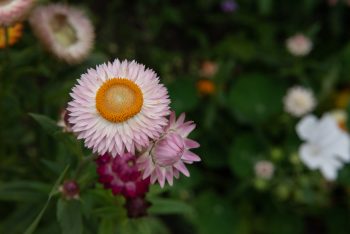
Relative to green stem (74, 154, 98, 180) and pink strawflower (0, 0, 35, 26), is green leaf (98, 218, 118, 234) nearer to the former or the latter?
green stem (74, 154, 98, 180)

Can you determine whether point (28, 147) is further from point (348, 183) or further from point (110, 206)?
point (348, 183)

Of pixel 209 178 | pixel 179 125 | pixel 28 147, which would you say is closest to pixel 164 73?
pixel 209 178

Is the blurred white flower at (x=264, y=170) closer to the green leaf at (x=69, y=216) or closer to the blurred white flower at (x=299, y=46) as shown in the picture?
the blurred white flower at (x=299, y=46)

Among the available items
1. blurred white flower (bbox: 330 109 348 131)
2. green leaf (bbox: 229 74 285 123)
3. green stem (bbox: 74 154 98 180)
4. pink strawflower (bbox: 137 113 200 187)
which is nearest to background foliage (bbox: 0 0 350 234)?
green leaf (bbox: 229 74 285 123)

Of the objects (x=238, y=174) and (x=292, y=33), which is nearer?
(x=238, y=174)

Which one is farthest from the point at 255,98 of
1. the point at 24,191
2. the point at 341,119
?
the point at 24,191

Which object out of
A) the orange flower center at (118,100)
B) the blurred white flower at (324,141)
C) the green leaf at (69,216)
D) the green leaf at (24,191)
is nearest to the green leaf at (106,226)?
the green leaf at (69,216)

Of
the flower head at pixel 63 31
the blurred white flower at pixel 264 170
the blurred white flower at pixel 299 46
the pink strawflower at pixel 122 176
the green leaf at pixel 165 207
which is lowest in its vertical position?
the pink strawflower at pixel 122 176
